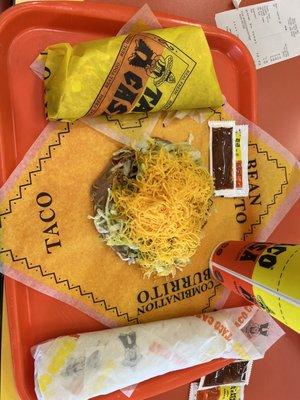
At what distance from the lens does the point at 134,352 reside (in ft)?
3.39

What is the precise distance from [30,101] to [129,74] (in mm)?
226

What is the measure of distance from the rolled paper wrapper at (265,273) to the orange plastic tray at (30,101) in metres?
0.33

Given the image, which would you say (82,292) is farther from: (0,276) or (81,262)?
(0,276)

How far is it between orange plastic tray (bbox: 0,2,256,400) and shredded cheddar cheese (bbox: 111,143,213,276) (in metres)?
0.22

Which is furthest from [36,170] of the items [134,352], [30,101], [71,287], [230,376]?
[230,376]

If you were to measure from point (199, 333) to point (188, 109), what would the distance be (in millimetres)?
538

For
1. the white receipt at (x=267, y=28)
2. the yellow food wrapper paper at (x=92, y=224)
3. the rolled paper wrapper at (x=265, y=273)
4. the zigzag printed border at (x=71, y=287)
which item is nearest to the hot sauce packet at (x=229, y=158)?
the yellow food wrapper paper at (x=92, y=224)

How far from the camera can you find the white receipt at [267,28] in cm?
124

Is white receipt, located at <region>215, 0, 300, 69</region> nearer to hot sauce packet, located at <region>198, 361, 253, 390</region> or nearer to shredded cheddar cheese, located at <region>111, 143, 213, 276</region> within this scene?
shredded cheddar cheese, located at <region>111, 143, 213, 276</region>

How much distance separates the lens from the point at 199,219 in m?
1.06

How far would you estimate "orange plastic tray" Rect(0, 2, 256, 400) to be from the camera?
0.98m

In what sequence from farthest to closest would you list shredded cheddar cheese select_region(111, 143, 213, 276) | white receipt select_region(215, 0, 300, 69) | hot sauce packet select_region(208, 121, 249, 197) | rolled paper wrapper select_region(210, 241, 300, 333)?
white receipt select_region(215, 0, 300, 69), hot sauce packet select_region(208, 121, 249, 197), shredded cheddar cheese select_region(111, 143, 213, 276), rolled paper wrapper select_region(210, 241, 300, 333)

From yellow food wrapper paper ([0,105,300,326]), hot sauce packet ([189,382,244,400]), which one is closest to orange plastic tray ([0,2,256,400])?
yellow food wrapper paper ([0,105,300,326])

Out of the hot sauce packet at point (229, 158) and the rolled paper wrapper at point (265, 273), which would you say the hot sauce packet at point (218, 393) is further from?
the hot sauce packet at point (229, 158)
